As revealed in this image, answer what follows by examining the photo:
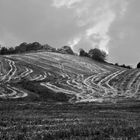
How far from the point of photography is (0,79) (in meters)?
92.6

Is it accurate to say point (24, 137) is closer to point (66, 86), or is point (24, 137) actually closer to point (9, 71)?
point (66, 86)

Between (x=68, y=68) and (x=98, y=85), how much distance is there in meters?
44.0

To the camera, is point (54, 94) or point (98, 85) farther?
point (98, 85)

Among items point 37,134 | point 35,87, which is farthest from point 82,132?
point 35,87

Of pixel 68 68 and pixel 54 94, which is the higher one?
pixel 68 68

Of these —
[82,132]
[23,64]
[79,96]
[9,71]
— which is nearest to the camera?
[82,132]

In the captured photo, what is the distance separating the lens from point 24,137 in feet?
41.5

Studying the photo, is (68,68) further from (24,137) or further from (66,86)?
(24,137)

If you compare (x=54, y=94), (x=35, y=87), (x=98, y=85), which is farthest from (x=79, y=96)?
(x=98, y=85)

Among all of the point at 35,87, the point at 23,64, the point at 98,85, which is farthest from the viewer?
the point at 23,64

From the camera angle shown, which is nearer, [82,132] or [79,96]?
[82,132]

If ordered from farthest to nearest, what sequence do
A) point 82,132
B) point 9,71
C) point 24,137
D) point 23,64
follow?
point 23,64, point 9,71, point 82,132, point 24,137

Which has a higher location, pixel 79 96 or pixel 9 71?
pixel 9 71

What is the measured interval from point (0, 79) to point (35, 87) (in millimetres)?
20644
